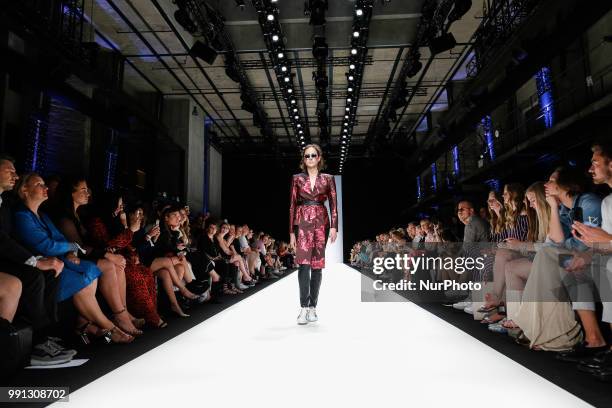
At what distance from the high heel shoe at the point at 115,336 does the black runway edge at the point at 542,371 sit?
1548mm

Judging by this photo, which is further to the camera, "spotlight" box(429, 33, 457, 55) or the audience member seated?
"spotlight" box(429, 33, 457, 55)

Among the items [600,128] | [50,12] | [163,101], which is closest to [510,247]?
[600,128]

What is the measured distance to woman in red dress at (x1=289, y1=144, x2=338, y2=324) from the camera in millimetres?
2734

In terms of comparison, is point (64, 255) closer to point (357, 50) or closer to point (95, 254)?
point (95, 254)

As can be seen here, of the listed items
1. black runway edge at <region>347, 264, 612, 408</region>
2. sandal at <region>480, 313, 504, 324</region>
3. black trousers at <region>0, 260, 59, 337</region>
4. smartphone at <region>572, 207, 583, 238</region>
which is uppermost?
smartphone at <region>572, 207, 583, 238</region>

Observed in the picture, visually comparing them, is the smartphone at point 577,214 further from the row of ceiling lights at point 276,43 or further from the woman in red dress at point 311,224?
the row of ceiling lights at point 276,43

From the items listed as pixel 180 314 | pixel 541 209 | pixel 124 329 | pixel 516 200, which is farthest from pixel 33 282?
pixel 516 200

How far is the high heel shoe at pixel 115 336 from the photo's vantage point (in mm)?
2092

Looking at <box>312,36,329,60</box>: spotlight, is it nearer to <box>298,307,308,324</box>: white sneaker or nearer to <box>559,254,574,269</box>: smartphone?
<box>298,307,308,324</box>: white sneaker

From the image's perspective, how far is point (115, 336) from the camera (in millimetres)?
2100

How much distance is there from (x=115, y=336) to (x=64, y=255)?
18.9 inches

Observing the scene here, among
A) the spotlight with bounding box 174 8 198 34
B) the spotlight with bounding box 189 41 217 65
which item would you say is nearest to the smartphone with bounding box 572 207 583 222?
the spotlight with bounding box 174 8 198 34

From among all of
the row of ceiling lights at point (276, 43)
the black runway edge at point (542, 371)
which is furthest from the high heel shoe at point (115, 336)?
the row of ceiling lights at point (276, 43)

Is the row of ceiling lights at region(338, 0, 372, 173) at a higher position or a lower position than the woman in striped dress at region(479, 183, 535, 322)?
higher
